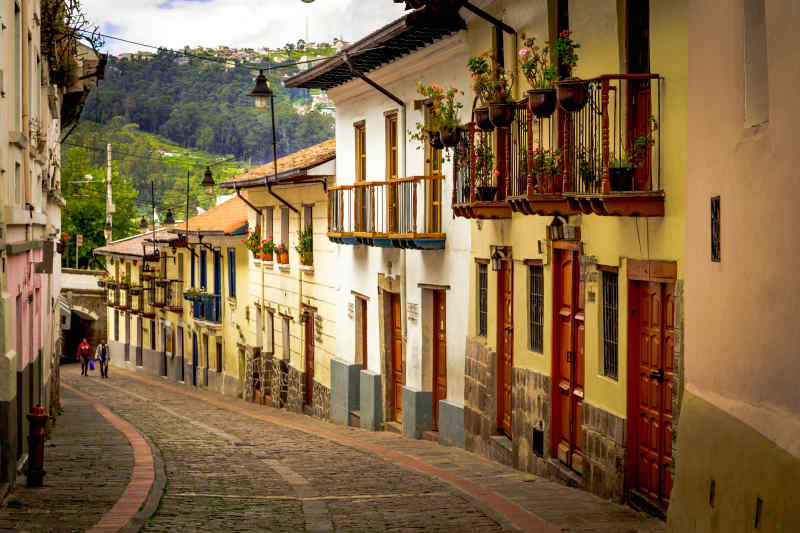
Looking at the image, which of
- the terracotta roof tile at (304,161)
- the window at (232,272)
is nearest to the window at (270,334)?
the terracotta roof tile at (304,161)

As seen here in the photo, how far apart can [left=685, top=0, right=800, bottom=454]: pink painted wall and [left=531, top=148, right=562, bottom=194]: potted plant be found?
313 cm

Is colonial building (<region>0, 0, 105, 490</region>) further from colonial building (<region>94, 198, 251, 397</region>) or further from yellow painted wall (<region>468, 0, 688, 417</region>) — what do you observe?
colonial building (<region>94, 198, 251, 397</region>)

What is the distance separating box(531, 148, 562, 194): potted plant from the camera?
11766mm

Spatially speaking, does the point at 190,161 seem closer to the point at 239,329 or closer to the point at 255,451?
the point at 239,329

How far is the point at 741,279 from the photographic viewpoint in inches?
283

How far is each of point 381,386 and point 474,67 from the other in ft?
29.7

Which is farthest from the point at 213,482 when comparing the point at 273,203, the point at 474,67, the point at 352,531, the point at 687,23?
the point at 273,203

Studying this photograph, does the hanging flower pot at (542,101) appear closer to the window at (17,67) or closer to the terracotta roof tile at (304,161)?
the window at (17,67)

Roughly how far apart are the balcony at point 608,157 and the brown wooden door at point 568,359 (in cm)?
129

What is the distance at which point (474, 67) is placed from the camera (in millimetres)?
13617

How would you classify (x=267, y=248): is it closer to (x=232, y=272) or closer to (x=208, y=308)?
(x=232, y=272)

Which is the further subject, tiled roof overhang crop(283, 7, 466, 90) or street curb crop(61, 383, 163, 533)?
tiled roof overhang crop(283, 7, 466, 90)

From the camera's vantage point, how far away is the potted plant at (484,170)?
1451 cm

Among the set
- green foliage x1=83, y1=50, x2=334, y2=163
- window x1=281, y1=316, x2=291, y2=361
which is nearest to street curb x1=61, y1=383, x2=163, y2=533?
window x1=281, y1=316, x2=291, y2=361
